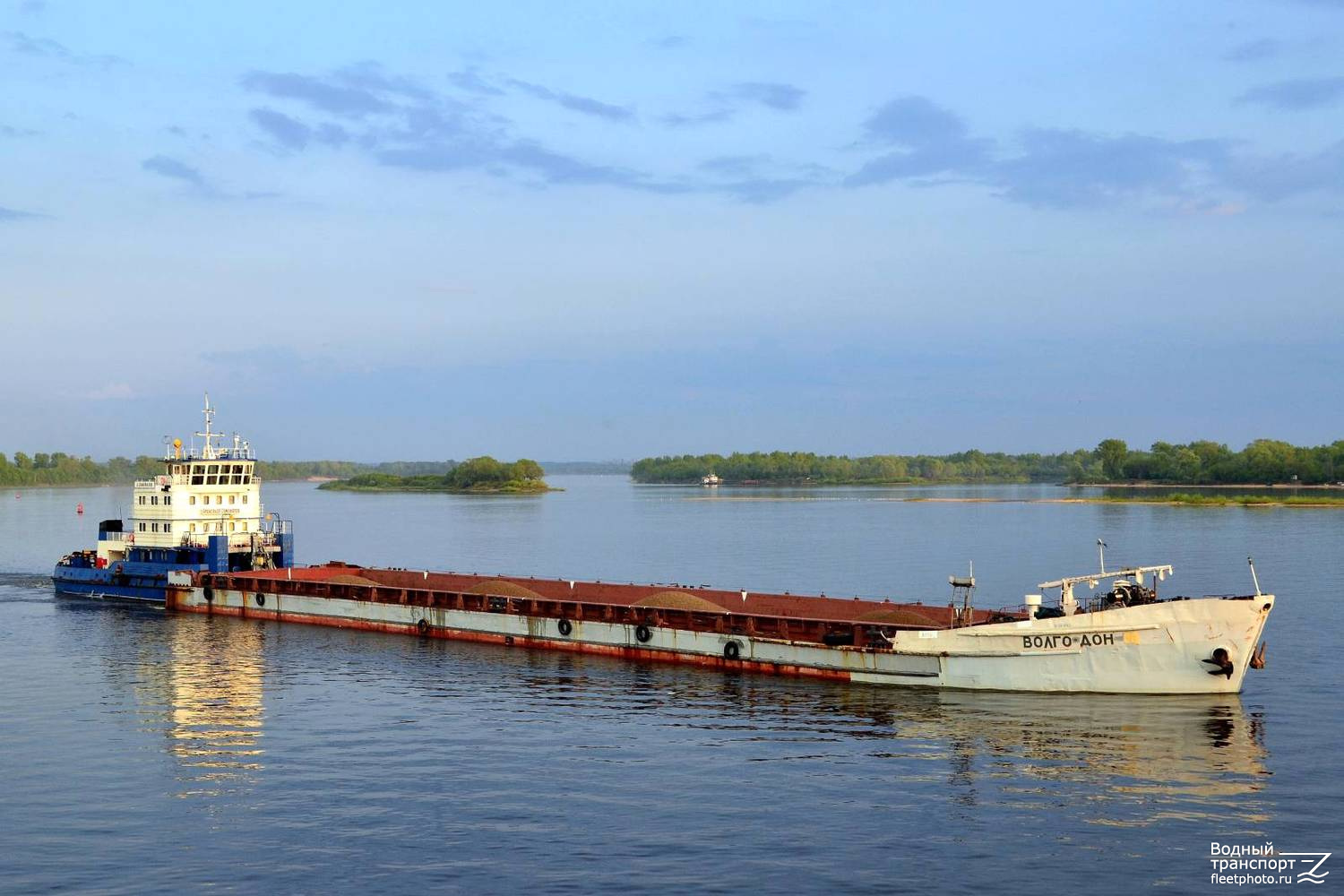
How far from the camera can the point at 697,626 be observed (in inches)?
1454

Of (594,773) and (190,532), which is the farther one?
(190,532)

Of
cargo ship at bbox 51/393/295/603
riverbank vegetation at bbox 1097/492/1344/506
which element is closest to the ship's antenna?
cargo ship at bbox 51/393/295/603

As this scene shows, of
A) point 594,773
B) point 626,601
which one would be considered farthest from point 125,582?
point 594,773

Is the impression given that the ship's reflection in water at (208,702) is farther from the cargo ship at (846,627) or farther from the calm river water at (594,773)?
the cargo ship at (846,627)

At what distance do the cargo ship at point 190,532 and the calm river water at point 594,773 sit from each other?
24.7 ft

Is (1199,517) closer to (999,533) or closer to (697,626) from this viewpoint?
(999,533)

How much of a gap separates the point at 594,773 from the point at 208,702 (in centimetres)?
1401

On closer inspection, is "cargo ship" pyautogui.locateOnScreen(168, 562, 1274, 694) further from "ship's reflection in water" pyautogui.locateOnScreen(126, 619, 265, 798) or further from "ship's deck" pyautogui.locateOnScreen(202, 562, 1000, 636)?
"ship's reflection in water" pyautogui.locateOnScreen(126, 619, 265, 798)

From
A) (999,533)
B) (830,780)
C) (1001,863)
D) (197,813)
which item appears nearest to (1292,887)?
(1001,863)

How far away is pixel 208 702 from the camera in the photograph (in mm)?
32375

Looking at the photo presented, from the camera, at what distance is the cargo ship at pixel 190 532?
53.7m

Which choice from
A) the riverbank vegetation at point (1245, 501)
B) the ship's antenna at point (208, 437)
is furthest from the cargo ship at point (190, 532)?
the riverbank vegetation at point (1245, 501)

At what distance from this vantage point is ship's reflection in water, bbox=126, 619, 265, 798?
985 inches

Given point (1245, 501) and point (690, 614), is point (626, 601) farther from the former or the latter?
point (1245, 501)
